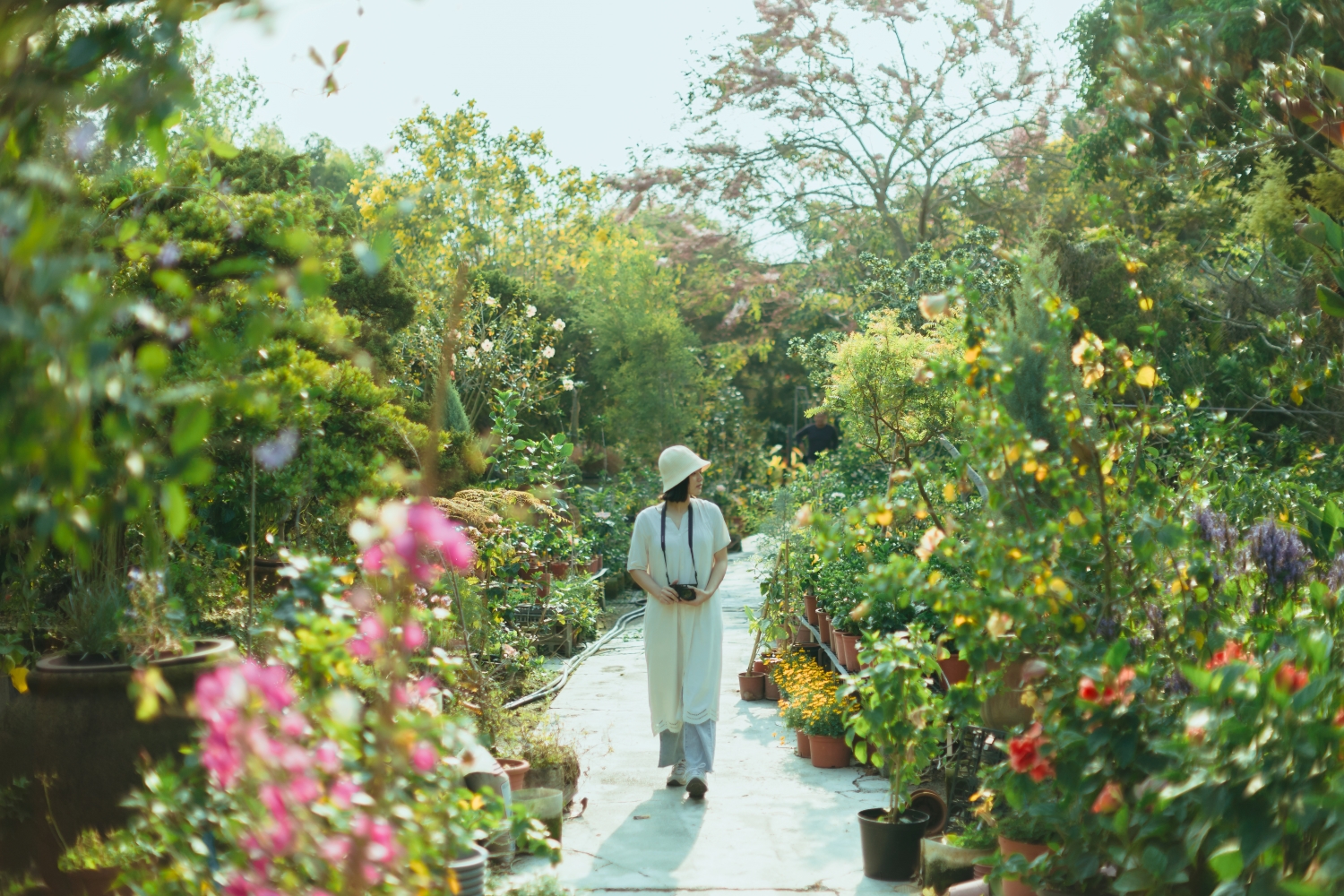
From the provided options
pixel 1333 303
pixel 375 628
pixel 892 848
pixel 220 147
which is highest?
pixel 220 147

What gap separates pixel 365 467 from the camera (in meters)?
4.34

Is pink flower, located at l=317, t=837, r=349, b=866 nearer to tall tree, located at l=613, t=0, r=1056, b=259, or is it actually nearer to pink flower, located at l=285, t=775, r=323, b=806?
pink flower, located at l=285, t=775, r=323, b=806

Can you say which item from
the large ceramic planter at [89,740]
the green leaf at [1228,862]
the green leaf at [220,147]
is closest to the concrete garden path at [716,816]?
the large ceramic planter at [89,740]

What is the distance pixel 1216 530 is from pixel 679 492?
2377 mm

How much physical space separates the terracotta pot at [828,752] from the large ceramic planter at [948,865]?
1.96 meters

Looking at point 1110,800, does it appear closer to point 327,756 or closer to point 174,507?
point 327,756

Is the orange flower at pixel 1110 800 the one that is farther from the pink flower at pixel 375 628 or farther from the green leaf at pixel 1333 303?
the pink flower at pixel 375 628

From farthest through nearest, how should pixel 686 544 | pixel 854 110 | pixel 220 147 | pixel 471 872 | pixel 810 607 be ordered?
1. pixel 854 110
2. pixel 810 607
3. pixel 686 544
4. pixel 471 872
5. pixel 220 147

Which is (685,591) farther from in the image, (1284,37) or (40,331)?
(1284,37)

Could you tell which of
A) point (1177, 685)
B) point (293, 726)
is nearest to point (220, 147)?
point (293, 726)

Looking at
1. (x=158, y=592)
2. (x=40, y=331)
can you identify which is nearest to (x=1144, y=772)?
(x=40, y=331)

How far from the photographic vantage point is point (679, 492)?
530 cm

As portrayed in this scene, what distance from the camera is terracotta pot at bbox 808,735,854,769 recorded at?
546 cm

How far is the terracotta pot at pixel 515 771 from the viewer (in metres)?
4.32
